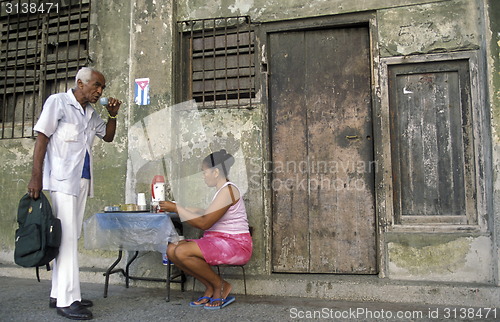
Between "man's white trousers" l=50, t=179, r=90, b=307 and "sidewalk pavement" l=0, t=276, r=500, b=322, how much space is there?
19cm

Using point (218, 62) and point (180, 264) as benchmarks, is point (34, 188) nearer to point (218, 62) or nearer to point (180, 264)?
point (180, 264)

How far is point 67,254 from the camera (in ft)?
10.2

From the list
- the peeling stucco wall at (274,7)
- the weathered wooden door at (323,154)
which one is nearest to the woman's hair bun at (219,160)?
the weathered wooden door at (323,154)

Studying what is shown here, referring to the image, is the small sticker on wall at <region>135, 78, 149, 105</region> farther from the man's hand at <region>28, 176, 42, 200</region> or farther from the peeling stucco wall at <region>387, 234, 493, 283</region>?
the peeling stucco wall at <region>387, 234, 493, 283</region>

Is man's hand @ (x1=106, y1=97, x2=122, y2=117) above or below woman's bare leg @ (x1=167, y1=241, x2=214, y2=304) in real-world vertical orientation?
above

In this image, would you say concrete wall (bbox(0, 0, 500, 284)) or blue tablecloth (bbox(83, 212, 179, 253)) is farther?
concrete wall (bbox(0, 0, 500, 284))

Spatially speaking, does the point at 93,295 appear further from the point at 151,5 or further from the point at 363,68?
the point at 363,68

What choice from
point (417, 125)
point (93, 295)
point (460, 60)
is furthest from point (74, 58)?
point (460, 60)

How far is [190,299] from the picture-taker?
3.73m

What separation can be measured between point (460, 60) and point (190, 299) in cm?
331

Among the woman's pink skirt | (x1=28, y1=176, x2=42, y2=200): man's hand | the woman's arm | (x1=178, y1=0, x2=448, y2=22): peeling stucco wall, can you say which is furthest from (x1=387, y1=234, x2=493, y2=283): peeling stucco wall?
(x1=28, y1=176, x2=42, y2=200): man's hand

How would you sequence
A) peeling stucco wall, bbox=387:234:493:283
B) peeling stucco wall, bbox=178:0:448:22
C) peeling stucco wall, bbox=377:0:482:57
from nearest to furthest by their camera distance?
peeling stucco wall, bbox=387:234:493:283 < peeling stucco wall, bbox=377:0:482:57 < peeling stucco wall, bbox=178:0:448:22

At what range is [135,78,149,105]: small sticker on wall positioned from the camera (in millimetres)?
4449

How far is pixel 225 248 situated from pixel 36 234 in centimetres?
138
